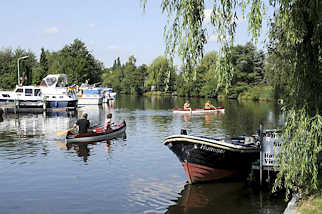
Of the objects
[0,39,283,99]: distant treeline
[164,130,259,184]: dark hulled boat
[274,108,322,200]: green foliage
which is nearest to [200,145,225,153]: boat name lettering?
[164,130,259,184]: dark hulled boat

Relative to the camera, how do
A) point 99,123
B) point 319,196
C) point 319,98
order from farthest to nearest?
1. point 99,123
2. point 319,196
3. point 319,98

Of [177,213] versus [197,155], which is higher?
[197,155]

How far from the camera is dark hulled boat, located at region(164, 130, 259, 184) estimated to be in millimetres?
14250

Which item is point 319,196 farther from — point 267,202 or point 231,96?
point 231,96

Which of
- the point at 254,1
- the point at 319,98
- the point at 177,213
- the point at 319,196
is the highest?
the point at 254,1

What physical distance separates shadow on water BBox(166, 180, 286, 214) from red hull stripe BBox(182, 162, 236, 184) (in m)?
0.25

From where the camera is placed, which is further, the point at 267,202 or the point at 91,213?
the point at 267,202

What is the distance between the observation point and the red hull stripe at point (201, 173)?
14672 millimetres

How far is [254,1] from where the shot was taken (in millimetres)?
9602

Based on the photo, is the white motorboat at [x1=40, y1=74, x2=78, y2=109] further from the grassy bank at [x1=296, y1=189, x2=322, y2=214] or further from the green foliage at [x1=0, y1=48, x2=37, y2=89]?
the grassy bank at [x1=296, y1=189, x2=322, y2=214]

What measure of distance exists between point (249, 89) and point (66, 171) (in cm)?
7909

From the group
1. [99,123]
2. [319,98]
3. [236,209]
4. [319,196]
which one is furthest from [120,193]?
[99,123]

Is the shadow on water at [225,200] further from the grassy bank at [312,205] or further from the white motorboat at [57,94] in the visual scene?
the white motorboat at [57,94]

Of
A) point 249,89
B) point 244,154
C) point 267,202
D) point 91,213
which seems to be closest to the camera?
point 91,213
